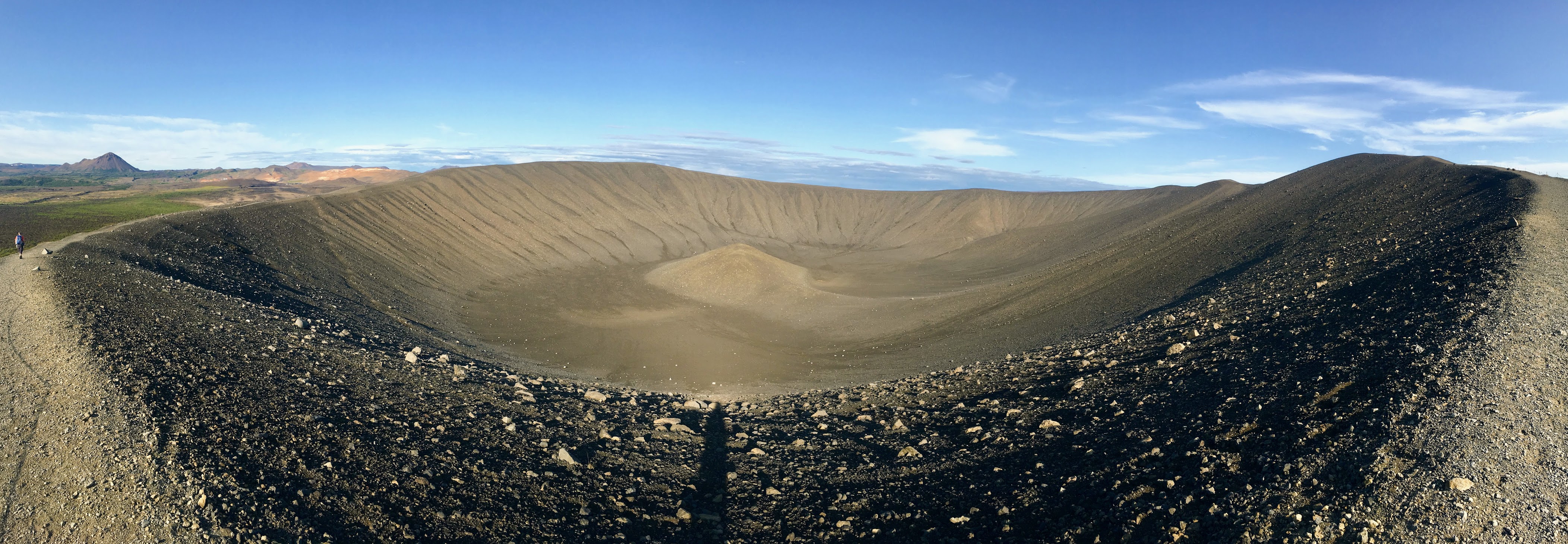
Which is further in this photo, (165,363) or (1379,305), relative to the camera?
(1379,305)

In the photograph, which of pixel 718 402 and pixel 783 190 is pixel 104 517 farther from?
pixel 783 190

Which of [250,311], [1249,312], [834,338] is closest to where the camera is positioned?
[1249,312]

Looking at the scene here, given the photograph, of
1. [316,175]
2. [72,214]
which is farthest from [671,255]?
[316,175]

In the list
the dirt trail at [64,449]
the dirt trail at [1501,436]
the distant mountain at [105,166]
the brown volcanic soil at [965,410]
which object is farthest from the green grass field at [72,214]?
the distant mountain at [105,166]

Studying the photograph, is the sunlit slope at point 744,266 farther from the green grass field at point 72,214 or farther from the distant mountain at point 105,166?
the distant mountain at point 105,166

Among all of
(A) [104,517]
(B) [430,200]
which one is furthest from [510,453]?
(B) [430,200]
